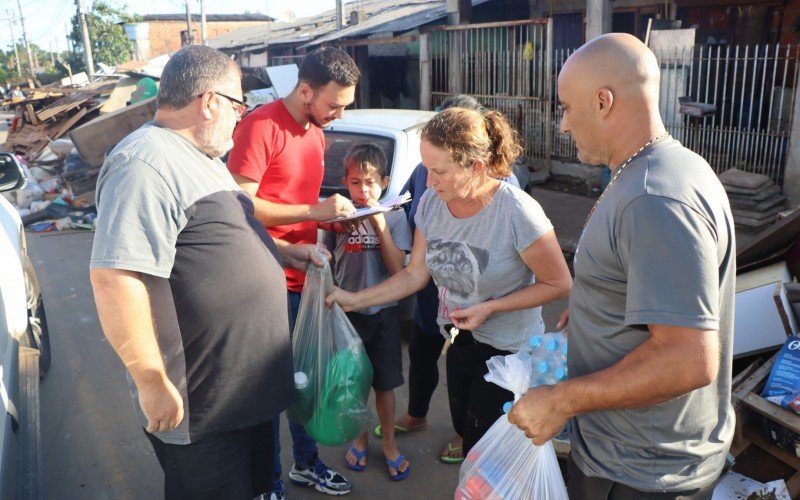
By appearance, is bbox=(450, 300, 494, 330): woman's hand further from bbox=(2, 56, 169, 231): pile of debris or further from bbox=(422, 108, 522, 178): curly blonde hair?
bbox=(2, 56, 169, 231): pile of debris

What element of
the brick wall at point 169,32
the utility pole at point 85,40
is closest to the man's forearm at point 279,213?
the utility pole at point 85,40

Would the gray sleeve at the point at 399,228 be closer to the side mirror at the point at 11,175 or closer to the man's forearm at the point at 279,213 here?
the man's forearm at the point at 279,213

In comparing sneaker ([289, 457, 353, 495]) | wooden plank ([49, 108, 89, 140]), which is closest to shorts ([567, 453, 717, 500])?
sneaker ([289, 457, 353, 495])

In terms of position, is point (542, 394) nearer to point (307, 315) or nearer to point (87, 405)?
point (307, 315)

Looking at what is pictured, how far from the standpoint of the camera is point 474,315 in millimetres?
2217

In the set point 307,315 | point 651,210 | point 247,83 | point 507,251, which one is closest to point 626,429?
point 651,210

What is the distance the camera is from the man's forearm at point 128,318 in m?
1.63

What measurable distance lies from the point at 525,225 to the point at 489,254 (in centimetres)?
17

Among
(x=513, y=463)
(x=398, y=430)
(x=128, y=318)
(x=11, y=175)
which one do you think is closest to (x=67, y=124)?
(x=11, y=175)

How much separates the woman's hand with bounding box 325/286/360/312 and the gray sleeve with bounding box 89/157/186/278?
3.06 feet

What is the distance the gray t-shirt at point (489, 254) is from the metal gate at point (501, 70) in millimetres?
7139

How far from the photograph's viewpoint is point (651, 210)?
1.28 meters

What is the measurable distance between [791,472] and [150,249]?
2751 mm

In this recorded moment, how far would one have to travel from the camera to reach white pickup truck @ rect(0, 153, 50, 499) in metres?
2.44
